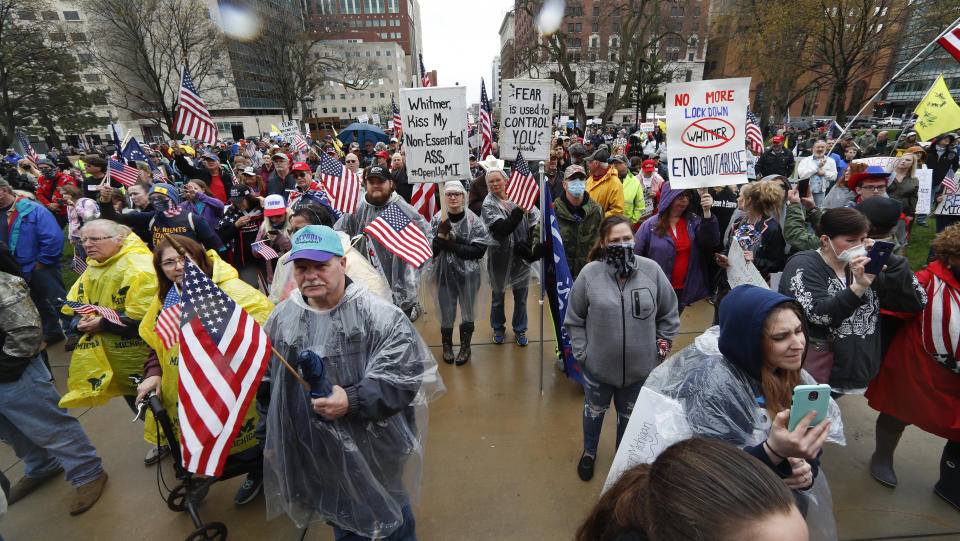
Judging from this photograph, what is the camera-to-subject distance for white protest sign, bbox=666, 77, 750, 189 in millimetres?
4004

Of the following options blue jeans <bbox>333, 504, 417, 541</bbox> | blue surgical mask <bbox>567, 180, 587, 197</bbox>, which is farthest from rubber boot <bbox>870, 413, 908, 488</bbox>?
blue jeans <bbox>333, 504, 417, 541</bbox>

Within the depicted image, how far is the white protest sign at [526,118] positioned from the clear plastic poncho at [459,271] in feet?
4.79

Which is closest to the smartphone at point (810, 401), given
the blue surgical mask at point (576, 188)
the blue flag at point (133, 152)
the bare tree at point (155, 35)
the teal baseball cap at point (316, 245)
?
the teal baseball cap at point (316, 245)

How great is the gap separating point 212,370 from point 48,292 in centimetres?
570

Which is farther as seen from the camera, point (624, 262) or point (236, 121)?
point (236, 121)

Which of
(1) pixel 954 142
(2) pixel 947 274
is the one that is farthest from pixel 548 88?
(1) pixel 954 142

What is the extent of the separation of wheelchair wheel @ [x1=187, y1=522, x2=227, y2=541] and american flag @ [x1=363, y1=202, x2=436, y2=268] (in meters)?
2.25

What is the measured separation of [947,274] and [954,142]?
8998 millimetres

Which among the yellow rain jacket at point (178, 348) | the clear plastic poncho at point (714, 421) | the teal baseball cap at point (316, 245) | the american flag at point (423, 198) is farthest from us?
the american flag at point (423, 198)

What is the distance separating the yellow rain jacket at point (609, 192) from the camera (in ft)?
19.7

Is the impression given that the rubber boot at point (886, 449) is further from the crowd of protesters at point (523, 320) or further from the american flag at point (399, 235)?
the american flag at point (399, 235)

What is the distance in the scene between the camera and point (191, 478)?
285cm

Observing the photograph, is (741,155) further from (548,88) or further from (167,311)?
(167,311)

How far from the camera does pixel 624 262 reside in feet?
9.28
